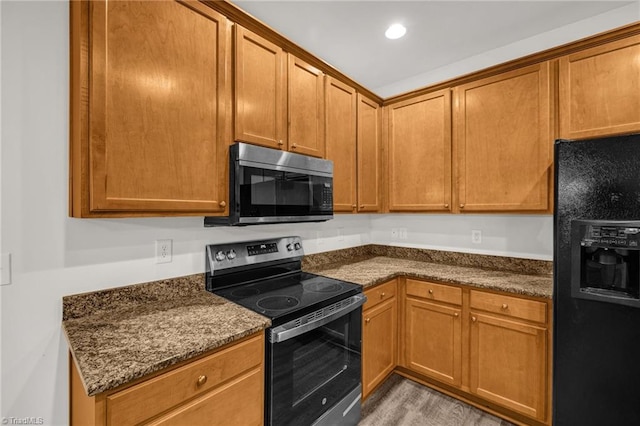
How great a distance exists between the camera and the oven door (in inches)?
Result: 53.6

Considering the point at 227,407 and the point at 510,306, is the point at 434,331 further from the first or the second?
the point at 227,407

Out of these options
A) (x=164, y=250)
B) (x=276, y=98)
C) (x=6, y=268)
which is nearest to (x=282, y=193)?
(x=276, y=98)

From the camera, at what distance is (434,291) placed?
2.19 meters

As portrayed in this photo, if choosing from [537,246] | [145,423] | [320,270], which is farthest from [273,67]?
[537,246]

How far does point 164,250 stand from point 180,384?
0.80m

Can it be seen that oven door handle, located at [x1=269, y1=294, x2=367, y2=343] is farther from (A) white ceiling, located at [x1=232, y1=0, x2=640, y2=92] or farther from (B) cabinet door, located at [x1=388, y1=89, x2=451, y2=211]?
(A) white ceiling, located at [x1=232, y1=0, x2=640, y2=92]

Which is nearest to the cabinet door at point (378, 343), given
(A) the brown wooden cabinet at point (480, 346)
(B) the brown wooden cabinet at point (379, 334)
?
(B) the brown wooden cabinet at point (379, 334)

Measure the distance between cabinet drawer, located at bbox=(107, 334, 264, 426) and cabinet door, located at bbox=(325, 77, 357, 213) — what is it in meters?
1.28

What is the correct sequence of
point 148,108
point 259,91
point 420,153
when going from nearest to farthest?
point 148,108, point 259,91, point 420,153

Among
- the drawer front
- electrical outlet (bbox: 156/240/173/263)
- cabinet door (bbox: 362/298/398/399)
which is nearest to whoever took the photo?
the drawer front

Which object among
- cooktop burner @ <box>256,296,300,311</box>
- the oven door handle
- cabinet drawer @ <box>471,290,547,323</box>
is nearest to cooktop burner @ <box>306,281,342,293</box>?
the oven door handle

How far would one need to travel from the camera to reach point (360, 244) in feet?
9.94

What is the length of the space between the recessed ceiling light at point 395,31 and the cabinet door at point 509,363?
207 centimetres

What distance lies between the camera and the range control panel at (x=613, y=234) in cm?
139
